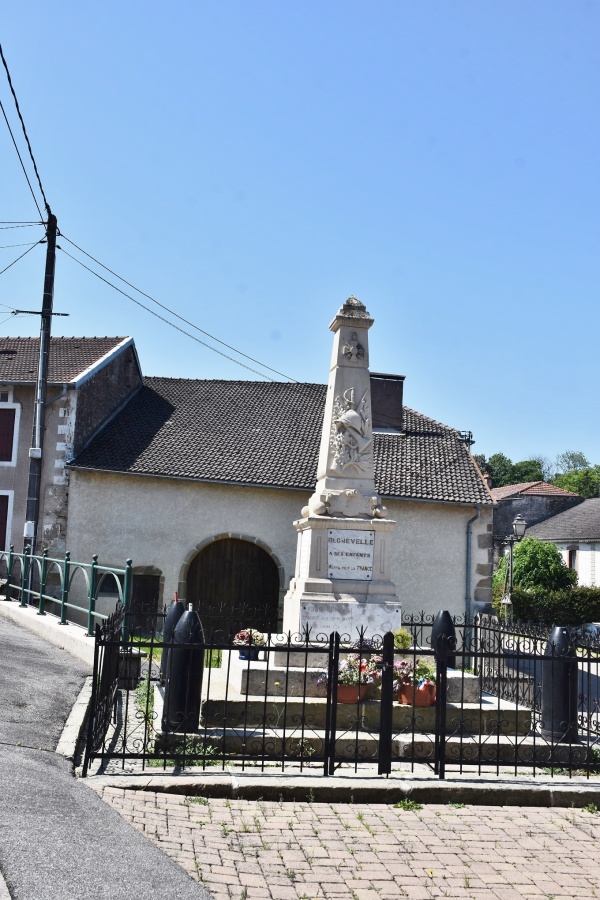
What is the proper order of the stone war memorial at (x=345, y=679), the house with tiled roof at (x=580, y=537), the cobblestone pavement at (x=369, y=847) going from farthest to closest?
the house with tiled roof at (x=580, y=537) → the stone war memorial at (x=345, y=679) → the cobblestone pavement at (x=369, y=847)

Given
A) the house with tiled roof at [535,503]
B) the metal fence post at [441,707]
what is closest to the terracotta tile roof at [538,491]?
the house with tiled roof at [535,503]

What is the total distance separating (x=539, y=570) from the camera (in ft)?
103

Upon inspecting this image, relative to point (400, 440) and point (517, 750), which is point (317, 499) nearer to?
point (517, 750)

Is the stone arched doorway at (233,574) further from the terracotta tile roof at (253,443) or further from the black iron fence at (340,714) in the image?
the black iron fence at (340,714)

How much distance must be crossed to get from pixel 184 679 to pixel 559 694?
11.1ft

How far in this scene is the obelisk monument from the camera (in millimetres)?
9266

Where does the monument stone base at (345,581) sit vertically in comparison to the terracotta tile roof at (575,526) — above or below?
below

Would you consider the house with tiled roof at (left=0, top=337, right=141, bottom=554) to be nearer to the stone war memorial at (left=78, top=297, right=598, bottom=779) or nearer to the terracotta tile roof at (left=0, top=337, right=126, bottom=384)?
the terracotta tile roof at (left=0, top=337, right=126, bottom=384)

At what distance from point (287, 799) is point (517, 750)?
2165 mm

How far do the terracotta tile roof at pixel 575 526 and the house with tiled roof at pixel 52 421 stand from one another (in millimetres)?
24286

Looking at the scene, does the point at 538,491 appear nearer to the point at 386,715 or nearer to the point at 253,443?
the point at 253,443

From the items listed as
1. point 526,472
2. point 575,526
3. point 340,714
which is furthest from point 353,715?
point 526,472

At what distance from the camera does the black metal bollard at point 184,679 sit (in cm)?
653

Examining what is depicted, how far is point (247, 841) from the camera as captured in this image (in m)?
4.78
